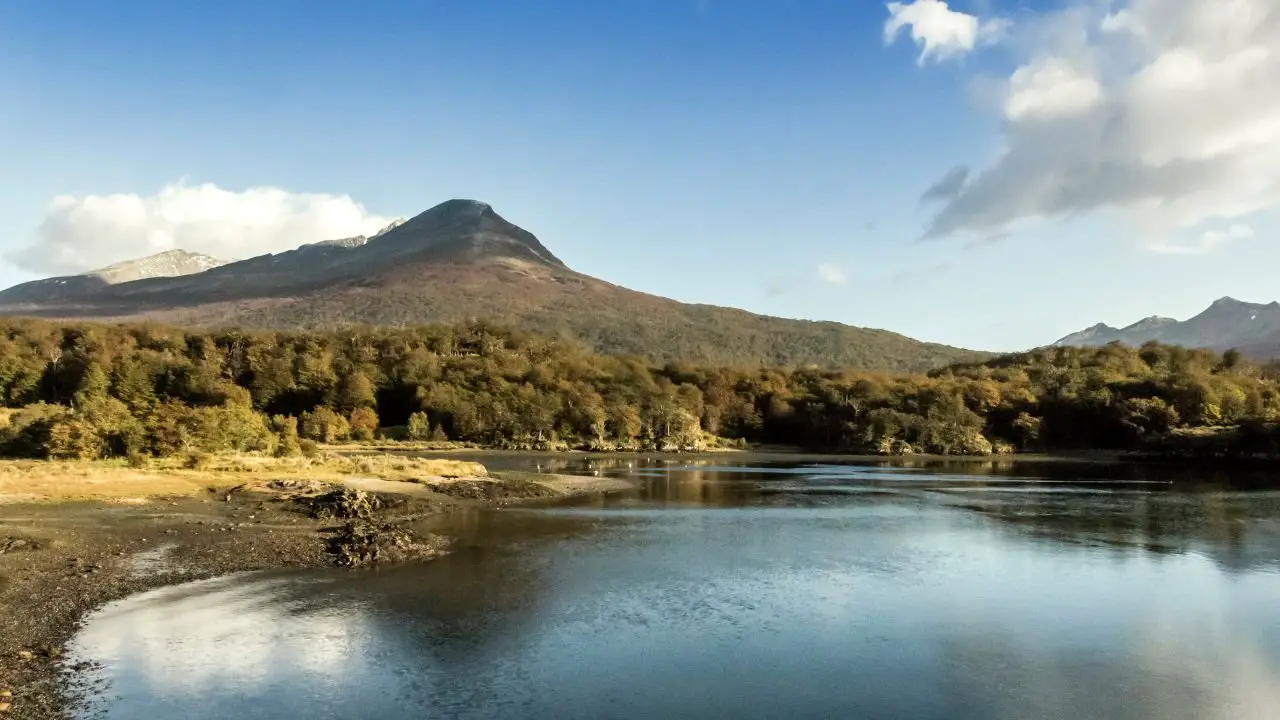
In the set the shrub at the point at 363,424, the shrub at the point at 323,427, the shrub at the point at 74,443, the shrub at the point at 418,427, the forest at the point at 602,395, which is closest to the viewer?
the shrub at the point at 74,443

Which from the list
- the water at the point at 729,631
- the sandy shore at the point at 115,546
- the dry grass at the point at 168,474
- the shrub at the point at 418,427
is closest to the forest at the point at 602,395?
the shrub at the point at 418,427

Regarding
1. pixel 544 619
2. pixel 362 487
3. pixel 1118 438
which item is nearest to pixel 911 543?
pixel 544 619

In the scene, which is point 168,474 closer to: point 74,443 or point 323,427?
point 74,443

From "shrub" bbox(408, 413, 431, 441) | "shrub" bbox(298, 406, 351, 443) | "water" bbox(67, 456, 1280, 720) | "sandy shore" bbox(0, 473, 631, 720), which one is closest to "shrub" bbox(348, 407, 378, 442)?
"shrub" bbox(298, 406, 351, 443)

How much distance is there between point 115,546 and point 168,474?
1353 cm

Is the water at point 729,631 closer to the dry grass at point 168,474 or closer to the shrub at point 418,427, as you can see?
the dry grass at point 168,474

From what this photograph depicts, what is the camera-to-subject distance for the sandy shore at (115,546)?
43.5 feet

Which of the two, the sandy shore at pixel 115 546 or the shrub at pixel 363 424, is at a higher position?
the shrub at pixel 363 424

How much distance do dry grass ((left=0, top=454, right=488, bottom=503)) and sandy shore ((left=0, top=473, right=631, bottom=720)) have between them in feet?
0.58

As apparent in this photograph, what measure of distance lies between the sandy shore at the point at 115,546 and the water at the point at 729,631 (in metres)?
0.80

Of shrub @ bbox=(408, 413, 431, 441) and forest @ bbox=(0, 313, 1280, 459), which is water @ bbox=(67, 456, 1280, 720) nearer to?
forest @ bbox=(0, 313, 1280, 459)

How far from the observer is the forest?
89.6 meters

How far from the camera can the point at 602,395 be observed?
10544 centimetres

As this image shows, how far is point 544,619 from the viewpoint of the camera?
56.2 feet
